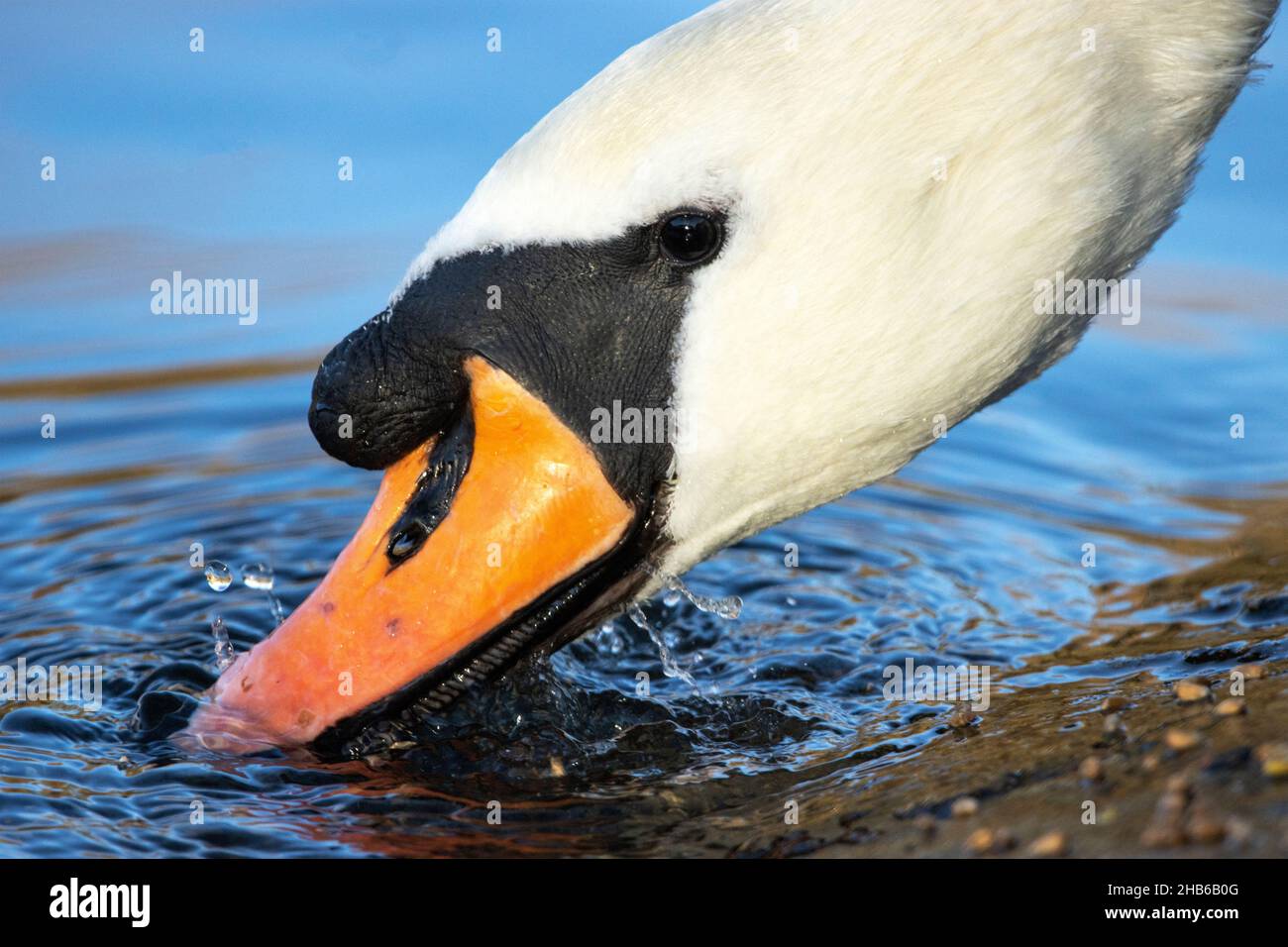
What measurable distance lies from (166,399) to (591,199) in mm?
5022

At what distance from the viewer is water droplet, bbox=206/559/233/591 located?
6.33 meters

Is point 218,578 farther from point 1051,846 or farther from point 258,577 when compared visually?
point 1051,846

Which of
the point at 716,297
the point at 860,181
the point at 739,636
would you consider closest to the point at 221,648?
the point at 739,636

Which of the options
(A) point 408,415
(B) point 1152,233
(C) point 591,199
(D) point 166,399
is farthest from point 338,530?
(B) point 1152,233

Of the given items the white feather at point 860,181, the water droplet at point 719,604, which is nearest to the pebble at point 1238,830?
the white feather at point 860,181

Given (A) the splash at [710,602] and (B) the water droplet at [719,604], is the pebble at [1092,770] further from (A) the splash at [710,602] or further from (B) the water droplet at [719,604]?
(B) the water droplet at [719,604]

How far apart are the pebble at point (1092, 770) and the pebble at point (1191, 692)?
523 mm

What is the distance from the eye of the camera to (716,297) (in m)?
4.36

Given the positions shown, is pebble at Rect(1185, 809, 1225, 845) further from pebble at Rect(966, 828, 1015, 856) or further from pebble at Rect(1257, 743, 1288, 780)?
pebble at Rect(966, 828, 1015, 856)

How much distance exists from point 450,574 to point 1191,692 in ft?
6.23

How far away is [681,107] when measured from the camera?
413 centimetres

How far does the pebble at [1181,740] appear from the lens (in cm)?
399
